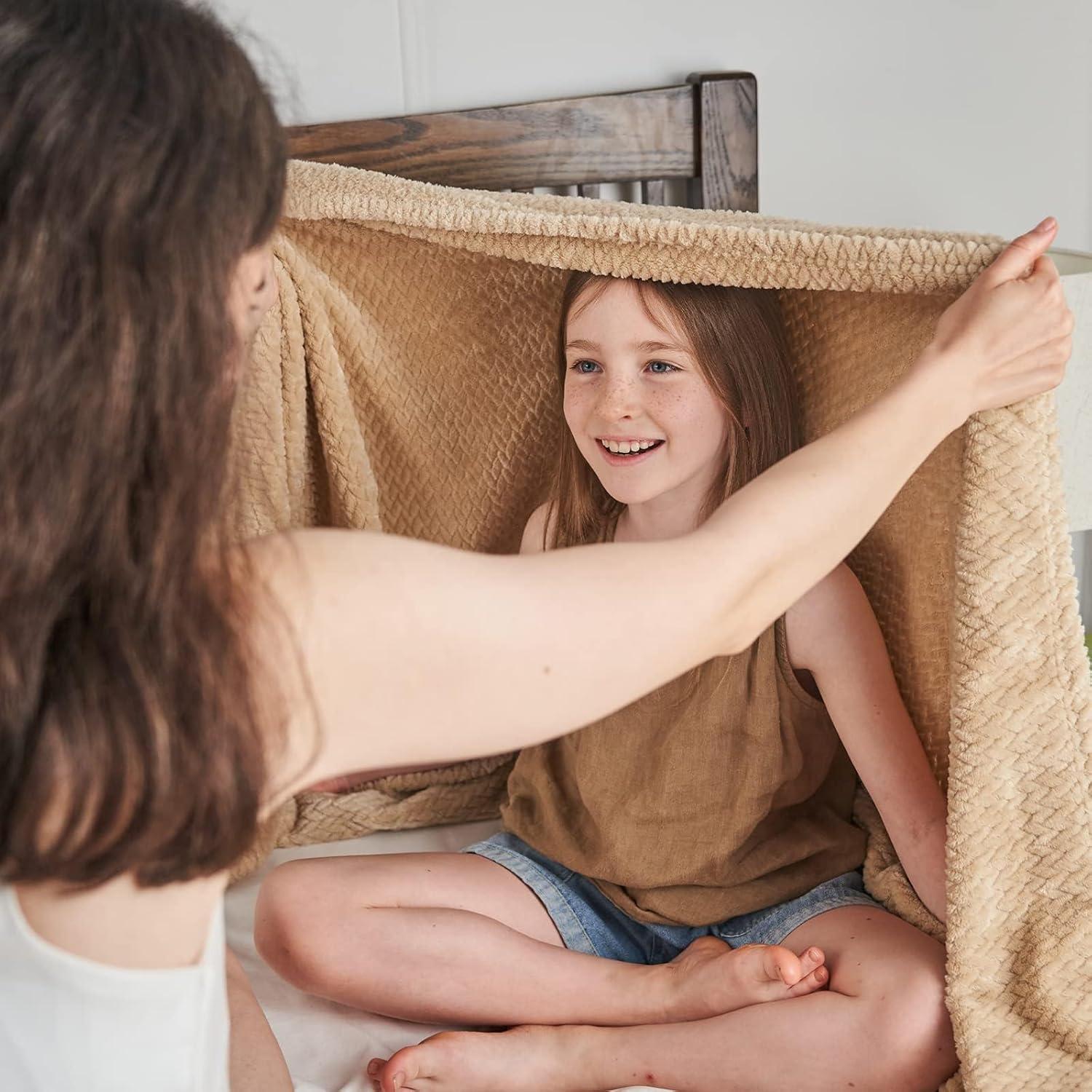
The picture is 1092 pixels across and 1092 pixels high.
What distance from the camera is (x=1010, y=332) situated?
2.74 feet

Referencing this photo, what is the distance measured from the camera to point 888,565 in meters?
1.11

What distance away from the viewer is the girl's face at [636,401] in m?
1.10

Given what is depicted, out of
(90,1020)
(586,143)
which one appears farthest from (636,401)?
(90,1020)

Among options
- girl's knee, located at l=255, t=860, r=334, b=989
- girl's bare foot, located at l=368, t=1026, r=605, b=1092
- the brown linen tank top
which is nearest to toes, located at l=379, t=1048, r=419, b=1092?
girl's bare foot, located at l=368, t=1026, r=605, b=1092

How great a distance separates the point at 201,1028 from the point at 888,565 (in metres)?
0.68

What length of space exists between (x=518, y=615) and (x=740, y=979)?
0.50 m

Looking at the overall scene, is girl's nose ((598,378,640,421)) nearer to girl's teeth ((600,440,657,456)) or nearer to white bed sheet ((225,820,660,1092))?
girl's teeth ((600,440,657,456))

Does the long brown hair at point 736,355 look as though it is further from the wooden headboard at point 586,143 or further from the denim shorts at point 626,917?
the denim shorts at point 626,917

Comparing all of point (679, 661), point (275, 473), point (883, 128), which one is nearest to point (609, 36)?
point (883, 128)

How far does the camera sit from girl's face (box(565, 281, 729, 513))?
1102mm

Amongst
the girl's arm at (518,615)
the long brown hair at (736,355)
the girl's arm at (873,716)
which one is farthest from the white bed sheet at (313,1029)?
the long brown hair at (736,355)

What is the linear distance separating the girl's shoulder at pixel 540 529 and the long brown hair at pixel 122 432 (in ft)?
2.23

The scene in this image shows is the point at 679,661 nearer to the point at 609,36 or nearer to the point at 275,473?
the point at 275,473

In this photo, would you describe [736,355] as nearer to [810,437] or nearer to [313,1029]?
[810,437]
